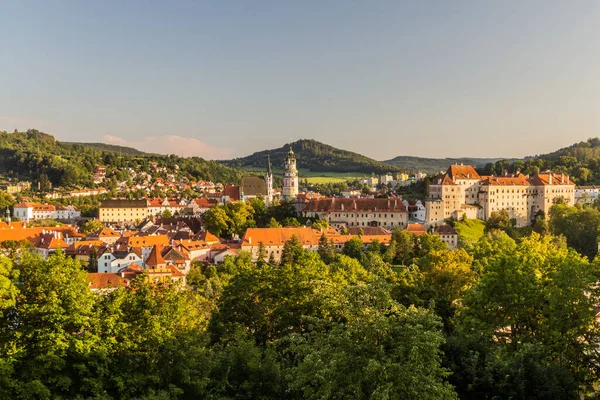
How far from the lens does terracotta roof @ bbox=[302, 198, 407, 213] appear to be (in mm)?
78000

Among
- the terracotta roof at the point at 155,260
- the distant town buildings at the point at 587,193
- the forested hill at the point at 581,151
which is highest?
the forested hill at the point at 581,151

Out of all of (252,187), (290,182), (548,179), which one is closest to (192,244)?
(252,187)

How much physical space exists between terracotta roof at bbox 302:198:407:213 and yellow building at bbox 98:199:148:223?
135ft

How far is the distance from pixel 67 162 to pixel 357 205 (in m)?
94.7

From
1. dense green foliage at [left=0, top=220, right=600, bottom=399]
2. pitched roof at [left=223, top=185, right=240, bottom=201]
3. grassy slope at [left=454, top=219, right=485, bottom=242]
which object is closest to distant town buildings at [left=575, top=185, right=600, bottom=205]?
grassy slope at [left=454, top=219, right=485, bottom=242]

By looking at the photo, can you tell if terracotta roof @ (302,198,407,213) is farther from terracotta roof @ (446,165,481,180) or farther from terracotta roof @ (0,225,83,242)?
terracotta roof @ (0,225,83,242)

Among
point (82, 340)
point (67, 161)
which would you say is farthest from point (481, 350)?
point (67, 161)

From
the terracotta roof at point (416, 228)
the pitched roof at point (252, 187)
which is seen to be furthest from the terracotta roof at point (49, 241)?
the pitched roof at point (252, 187)

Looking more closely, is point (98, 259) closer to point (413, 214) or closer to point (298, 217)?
point (298, 217)

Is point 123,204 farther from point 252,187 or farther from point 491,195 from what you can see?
Result: point 491,195

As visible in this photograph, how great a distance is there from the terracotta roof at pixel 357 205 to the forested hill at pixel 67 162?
76452 millimetres

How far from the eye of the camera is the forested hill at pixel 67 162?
135 meters

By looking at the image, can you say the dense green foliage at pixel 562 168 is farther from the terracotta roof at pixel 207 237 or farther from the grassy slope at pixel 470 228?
the terracotta roof at pixel 207 237

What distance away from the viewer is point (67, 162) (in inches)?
5595
